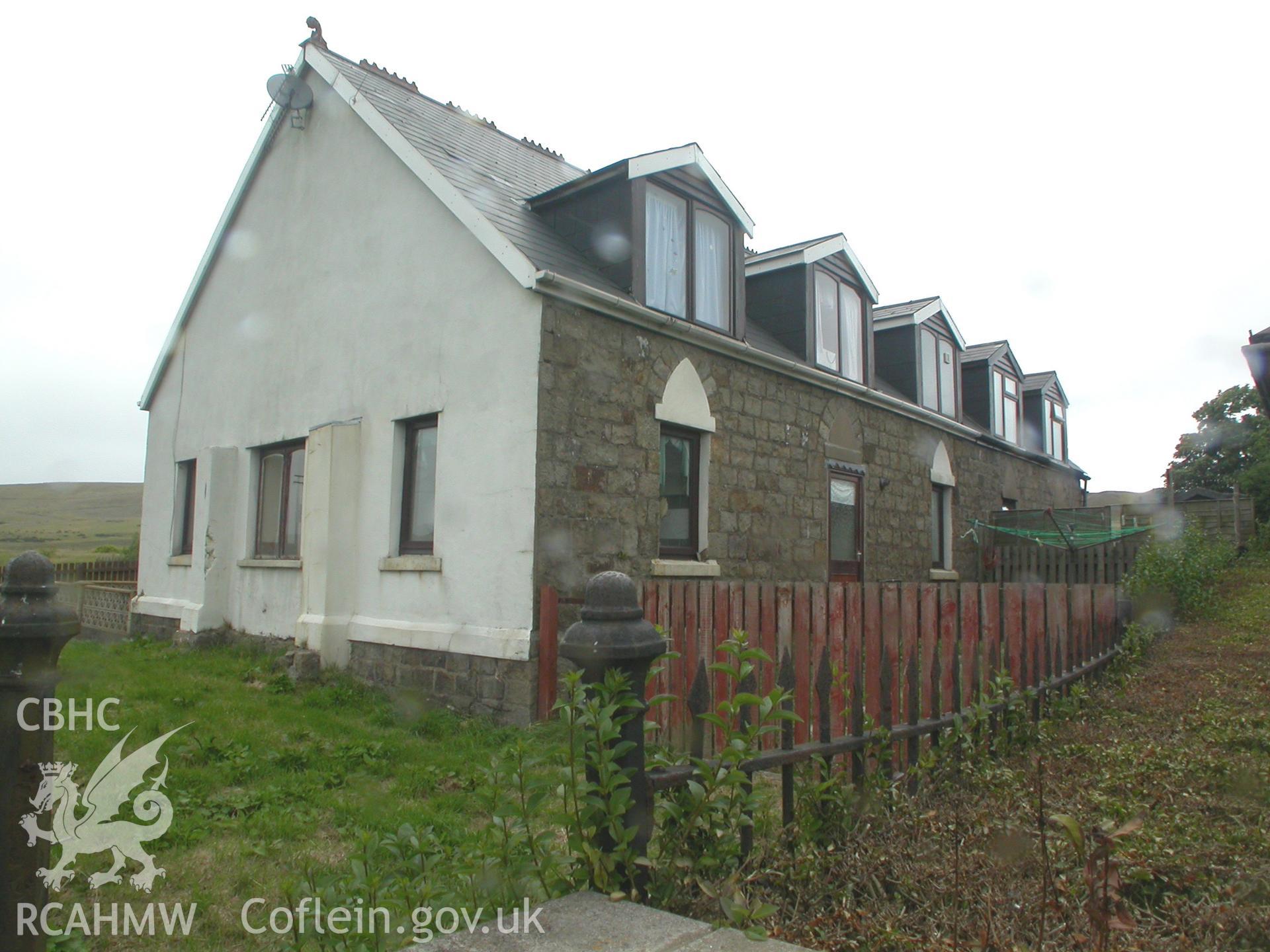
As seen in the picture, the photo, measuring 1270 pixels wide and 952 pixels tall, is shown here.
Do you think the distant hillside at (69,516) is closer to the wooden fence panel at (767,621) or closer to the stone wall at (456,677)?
the stone wall at (456,677)

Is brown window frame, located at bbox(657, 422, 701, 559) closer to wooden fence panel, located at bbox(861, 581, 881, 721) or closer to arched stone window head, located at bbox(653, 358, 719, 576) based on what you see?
arched stone window head, located at bbox(653, 358, 719, 576)

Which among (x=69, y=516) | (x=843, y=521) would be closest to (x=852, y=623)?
(x=843, y=521)

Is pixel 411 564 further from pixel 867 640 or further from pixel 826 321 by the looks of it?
pixel 826 321

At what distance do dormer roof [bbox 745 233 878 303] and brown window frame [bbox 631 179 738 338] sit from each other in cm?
172

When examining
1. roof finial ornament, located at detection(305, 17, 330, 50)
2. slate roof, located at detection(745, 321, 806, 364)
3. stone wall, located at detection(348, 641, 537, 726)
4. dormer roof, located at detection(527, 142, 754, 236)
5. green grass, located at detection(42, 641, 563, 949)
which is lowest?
green grass, located at detection(42, 641, 563, 949)

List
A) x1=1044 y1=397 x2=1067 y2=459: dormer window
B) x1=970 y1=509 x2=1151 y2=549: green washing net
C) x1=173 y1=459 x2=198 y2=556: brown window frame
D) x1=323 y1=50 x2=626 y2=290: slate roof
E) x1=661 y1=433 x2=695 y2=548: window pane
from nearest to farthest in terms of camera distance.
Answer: x1=323 y1=50 x2=626 y2=290: slate roof → x1=661 y1=433 x2=695 y2=548: window pane → x1=173 y1=459 x2=198 y2=556: brown window frame → x1=970 y1=509 x2=1151 y2=549: green washing net → x1=1044 y1=397 x2=1067 y2=459: dormer window

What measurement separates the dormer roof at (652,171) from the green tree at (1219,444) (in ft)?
92.6

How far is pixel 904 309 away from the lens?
15531mm

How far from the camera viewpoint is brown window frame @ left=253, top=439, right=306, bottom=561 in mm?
11031

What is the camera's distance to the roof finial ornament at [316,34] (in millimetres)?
10930

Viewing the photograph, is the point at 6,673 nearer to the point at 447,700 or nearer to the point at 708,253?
the point at 447,700

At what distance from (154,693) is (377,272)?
4.78 m

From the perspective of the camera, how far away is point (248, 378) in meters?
11.9

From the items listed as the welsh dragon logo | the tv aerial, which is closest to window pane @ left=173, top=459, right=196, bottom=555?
the tv aerial
